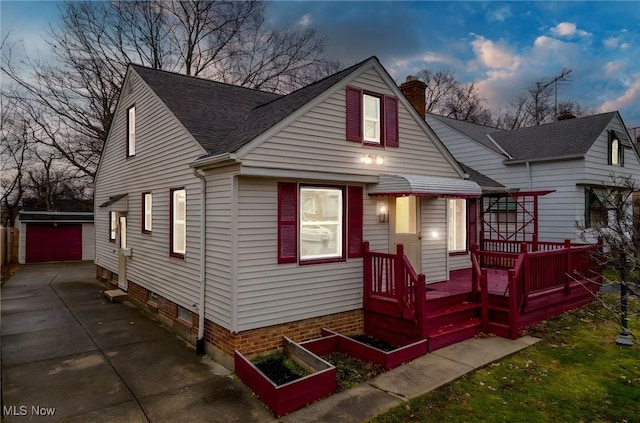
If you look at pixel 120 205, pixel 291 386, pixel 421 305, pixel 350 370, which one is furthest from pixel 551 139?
pixel 120 205

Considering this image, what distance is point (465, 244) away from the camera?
34.8 feet

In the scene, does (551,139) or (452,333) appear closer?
(452,333)

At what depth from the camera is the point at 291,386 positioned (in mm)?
4691

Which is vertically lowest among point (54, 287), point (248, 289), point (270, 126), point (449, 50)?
point (54, 287)

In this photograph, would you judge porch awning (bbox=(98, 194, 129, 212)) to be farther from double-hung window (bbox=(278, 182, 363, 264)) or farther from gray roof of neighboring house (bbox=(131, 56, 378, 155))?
double-hung window (bbox=(278, 182, 363, 264))

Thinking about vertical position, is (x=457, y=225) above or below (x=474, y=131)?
below

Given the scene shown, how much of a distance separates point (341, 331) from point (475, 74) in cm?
3514

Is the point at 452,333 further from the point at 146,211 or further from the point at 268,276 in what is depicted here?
the point at 146,211

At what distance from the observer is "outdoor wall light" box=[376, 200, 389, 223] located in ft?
25.9

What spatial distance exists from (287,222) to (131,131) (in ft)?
23.6

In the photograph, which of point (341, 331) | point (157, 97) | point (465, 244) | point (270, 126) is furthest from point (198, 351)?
point (465, 244)

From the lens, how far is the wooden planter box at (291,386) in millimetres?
4621

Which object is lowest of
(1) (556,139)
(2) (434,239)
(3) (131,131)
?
(2) (434,239)

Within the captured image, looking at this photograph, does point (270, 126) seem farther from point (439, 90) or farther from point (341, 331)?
point (439, 90)
